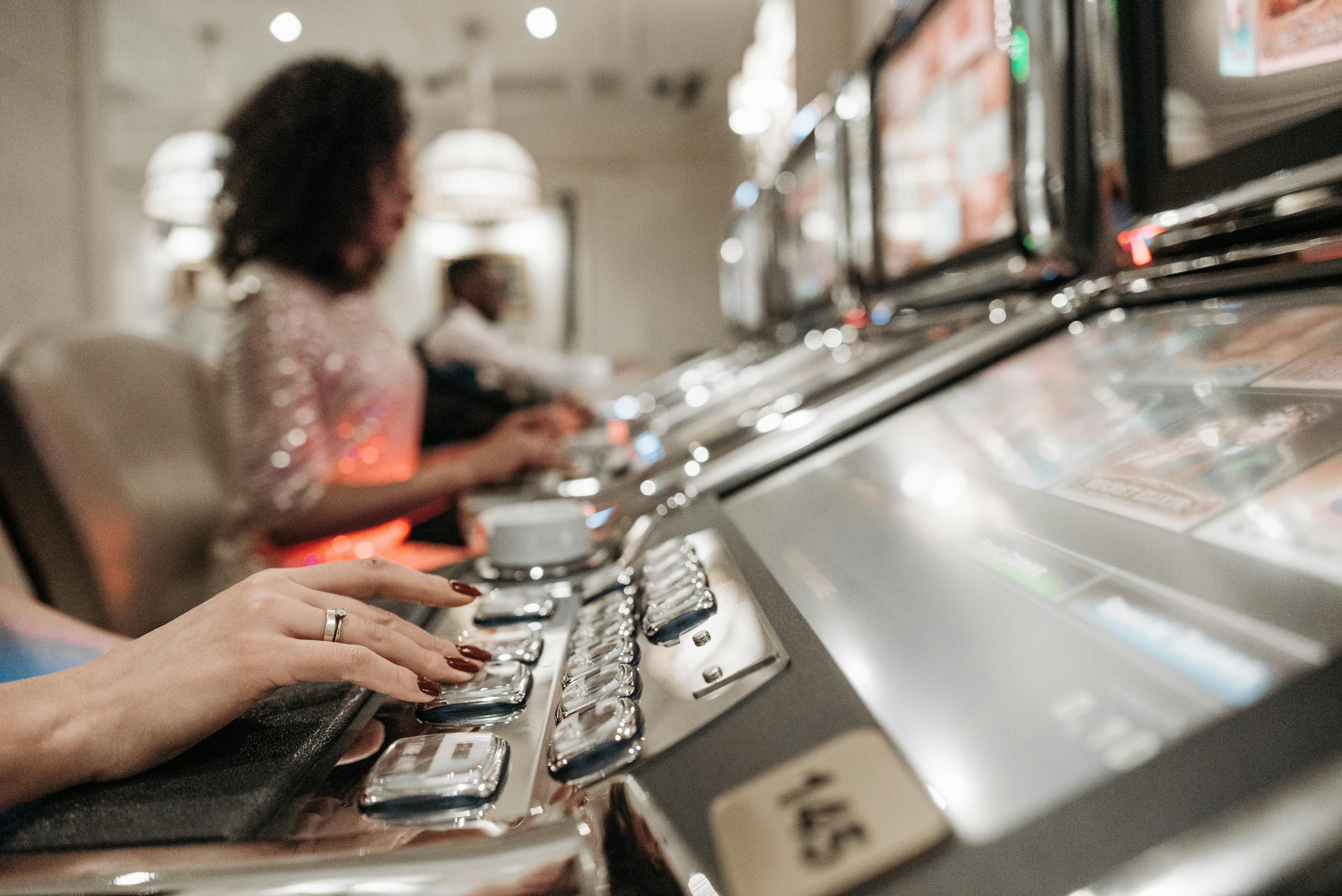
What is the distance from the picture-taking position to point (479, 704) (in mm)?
392

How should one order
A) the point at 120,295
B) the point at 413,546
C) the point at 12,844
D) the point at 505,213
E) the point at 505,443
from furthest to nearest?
the point at 120,295 → the point at 505,213 → the point at 413,546 → the point at 505,443 → the point at 12,844

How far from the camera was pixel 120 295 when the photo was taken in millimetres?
6613

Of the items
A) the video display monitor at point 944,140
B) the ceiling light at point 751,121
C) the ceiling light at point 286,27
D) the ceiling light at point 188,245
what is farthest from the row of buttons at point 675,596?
the ceiling light at point 188,245

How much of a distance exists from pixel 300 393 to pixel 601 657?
3.75ft

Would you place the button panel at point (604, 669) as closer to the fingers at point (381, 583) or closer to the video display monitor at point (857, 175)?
the fingers at point (381, 583)

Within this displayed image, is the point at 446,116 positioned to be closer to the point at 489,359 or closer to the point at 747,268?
the point at 489,359

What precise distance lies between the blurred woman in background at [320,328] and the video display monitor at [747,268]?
1.42 m

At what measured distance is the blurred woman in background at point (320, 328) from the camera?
1.33m

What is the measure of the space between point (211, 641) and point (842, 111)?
1437mm

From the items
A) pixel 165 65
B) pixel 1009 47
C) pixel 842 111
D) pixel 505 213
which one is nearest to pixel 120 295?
pixel 165 65

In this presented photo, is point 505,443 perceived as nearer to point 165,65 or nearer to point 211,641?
point 211,641

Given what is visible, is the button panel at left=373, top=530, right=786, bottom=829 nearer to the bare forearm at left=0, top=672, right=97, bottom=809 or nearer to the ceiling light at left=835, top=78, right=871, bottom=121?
the bare forearm at left=0, top=672, right=97, bottom=809

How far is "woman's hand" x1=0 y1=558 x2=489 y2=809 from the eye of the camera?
350 millimetres

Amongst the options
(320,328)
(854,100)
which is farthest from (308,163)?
(854,100)
